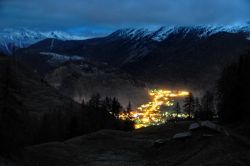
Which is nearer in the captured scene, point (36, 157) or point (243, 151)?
point (243, 151)

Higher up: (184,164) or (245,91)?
(245,91)

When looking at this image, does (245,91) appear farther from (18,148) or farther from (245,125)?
(18,148)

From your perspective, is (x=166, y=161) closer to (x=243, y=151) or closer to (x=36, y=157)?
(x=243, y=151)

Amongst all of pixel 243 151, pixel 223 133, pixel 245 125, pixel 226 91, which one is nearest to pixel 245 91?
pixel 226 91

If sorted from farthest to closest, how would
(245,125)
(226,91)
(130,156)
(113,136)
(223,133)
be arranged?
(226,91)
(113,136)
(245,125)
(130,156)
(223,133)

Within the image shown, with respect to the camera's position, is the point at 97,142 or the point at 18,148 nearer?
the point at 18,148

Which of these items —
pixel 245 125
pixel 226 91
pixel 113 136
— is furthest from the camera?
pixel 226 91

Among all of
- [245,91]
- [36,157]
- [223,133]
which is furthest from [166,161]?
[245,91]

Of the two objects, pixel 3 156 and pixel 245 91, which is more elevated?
pixel 245 91

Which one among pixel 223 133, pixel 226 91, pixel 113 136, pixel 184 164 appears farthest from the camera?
pixel 226 91
